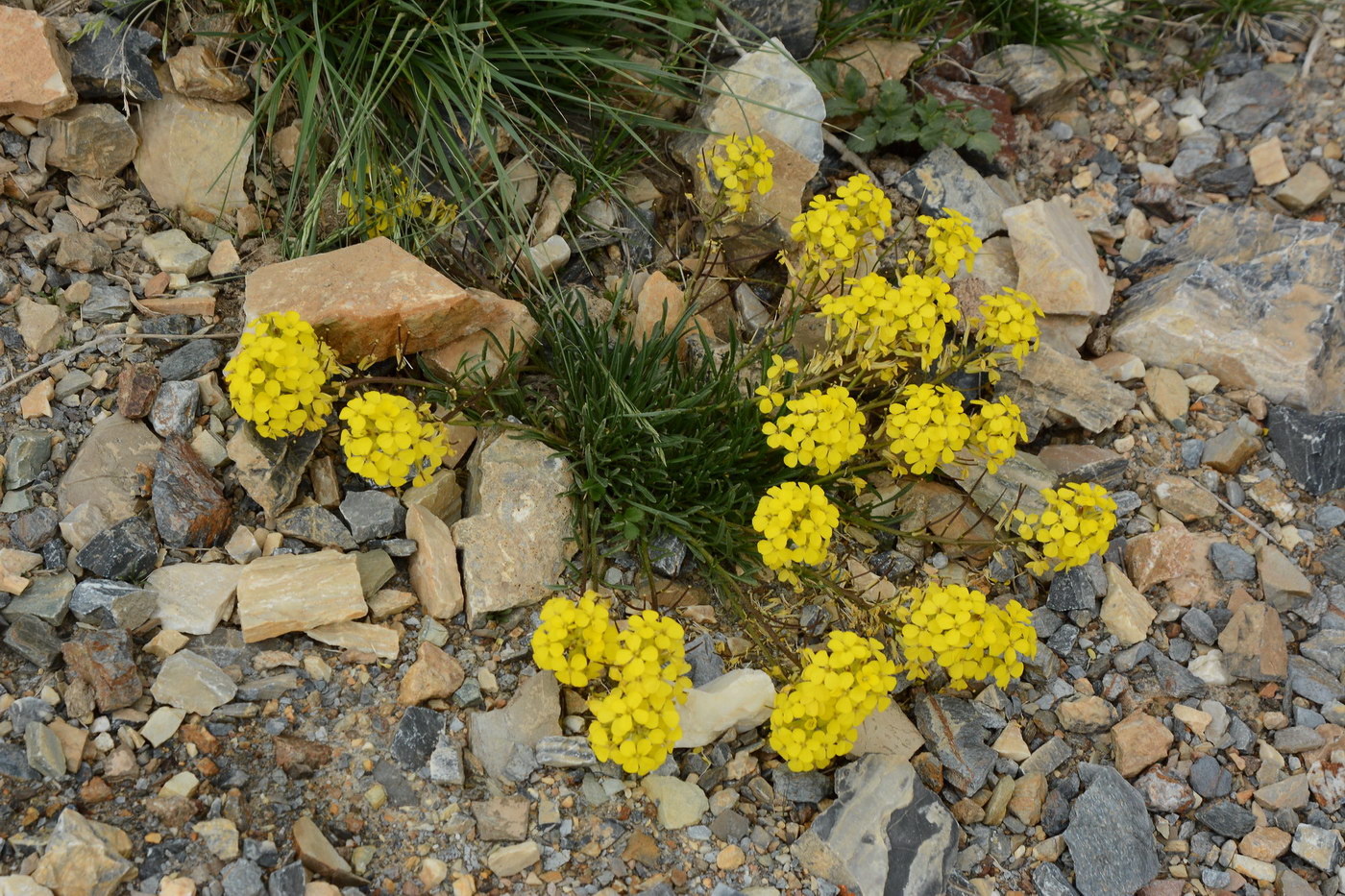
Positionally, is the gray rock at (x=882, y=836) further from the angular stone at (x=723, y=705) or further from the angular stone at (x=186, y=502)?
the angular stone at (x=186, y=502)

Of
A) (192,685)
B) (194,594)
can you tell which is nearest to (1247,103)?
(194,594)

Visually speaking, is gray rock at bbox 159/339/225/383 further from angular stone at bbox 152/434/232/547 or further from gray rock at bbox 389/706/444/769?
gray rock at bbox 389/706/444/769

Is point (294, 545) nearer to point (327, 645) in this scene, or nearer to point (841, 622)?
point (327, 645)

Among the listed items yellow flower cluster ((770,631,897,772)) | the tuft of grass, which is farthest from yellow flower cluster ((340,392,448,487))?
yellow flower cluster ((770,631,897,772))

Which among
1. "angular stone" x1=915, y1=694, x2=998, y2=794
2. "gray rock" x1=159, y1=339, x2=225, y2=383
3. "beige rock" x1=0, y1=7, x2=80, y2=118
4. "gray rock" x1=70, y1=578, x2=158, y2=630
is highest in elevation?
"beige rock" x1=0, y1=7, x2=80, y2=118

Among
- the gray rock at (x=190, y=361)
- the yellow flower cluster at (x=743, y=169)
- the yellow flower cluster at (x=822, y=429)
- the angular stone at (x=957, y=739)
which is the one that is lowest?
the angular stone at (x=957, y=739)

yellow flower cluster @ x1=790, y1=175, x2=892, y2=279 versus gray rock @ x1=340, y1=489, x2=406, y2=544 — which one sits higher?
yellow flower cluster @ x1=790, y1=175, x2=892, y2=279

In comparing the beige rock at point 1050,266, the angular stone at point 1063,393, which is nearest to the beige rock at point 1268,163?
the beige rock at point 1050,266
